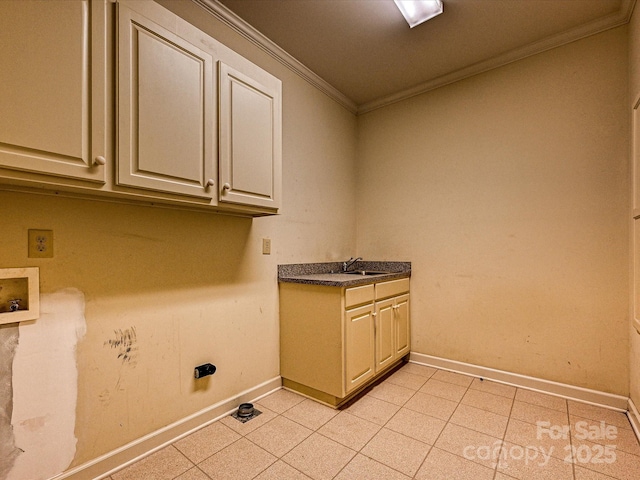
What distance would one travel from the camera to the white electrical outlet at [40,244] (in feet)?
4.40

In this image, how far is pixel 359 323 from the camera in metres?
2.28

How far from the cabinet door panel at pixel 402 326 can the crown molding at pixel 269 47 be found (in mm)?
2066

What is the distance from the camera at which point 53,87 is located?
3.72 ft

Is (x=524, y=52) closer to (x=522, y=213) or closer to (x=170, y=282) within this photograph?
(x=522, y=213)

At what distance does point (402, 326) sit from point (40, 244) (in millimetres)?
2617

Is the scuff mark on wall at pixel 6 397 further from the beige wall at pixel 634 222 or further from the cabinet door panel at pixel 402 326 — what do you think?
the beige wall at pixel 634 222

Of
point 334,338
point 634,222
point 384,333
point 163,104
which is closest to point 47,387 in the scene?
point 163,104

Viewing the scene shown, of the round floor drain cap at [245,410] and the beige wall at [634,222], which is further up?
the beige wall at [634,222]

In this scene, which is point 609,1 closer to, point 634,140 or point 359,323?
point 634,140

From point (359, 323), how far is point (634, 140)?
2116mm

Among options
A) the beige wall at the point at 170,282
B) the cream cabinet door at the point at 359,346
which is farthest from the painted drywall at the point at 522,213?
the beige wall at the point at 170,282

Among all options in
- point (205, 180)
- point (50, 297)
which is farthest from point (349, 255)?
point (50, 297)

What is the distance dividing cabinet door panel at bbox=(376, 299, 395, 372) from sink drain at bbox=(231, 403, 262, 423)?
38.3 inches

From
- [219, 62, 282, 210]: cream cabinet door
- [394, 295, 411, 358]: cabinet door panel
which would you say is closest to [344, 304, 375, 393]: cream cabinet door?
[394, 295, 411, 358]: cabinet door panel
